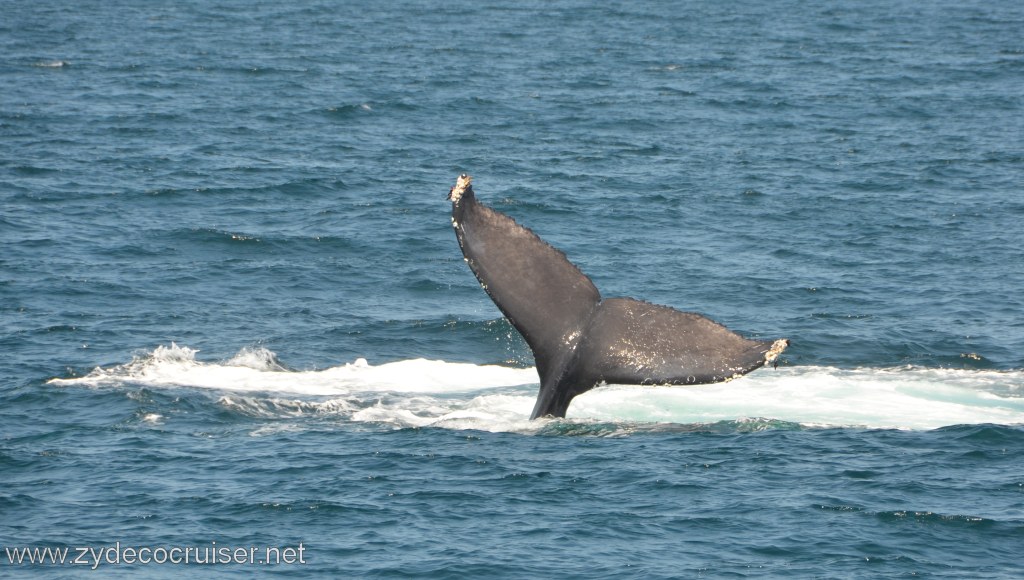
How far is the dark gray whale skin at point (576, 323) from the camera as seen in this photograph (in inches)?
465

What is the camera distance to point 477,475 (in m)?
15.3

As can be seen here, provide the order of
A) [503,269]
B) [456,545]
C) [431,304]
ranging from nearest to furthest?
[503,269] → [456,545] → [431,304]

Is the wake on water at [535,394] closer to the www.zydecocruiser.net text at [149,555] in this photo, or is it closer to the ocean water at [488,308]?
the ocean water at [488,308]

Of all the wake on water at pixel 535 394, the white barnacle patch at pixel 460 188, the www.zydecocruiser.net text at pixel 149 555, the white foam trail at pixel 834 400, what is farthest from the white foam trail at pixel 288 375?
the white barnacle patch at pixel 460 188

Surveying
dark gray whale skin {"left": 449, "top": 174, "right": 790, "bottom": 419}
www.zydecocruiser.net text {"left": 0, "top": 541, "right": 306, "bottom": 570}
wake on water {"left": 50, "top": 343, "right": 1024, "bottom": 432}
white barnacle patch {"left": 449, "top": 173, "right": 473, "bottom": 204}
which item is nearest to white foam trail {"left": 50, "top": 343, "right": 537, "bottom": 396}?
wake on water {"left": 50, "top": 343, "right": 1024, "bottom": 432}

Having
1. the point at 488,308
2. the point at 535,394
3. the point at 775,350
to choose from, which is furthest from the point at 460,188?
the point at 488,308

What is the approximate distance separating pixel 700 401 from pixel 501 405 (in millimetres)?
2404

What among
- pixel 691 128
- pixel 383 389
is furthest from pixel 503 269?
pixel 691 128

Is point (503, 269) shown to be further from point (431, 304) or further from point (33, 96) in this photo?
point (33, 96)

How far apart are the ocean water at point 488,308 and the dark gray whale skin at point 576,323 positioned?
195cm

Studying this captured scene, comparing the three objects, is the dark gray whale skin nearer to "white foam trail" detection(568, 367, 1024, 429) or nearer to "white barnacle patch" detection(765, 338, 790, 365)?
"white barnacle patch" detection(765, 338, 790, 365)

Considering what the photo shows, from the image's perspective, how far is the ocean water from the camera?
14.1m

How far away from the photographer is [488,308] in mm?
24281

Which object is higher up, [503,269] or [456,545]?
[503,269]
